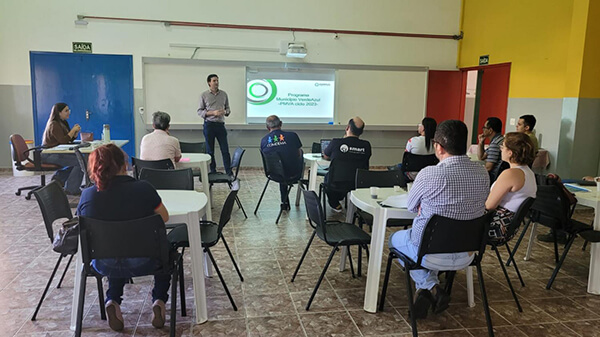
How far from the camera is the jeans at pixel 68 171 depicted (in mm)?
5553

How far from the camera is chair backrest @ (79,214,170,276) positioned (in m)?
2.20

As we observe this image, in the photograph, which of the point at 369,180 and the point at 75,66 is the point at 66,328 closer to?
the point at 369,180

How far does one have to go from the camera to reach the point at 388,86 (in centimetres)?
871

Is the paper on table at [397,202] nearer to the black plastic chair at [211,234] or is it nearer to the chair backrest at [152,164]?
the black plastic chair at [211,234]

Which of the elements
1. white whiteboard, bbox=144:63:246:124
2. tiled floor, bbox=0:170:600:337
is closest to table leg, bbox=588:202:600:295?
tiled floor, bbox=0:170:600:337

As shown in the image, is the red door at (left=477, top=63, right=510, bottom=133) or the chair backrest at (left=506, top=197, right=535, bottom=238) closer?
the chair backrest at (left=506, top=197, right=535, bottom=238)

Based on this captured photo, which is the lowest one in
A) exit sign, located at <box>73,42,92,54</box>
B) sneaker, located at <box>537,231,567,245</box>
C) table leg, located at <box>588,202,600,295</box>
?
sneaker, located at <box>537,231,567,245</box>

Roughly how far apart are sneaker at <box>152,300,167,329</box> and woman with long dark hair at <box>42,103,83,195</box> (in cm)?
340

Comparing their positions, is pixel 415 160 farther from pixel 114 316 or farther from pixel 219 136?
pixel 114 316

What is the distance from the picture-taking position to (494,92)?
808 cm

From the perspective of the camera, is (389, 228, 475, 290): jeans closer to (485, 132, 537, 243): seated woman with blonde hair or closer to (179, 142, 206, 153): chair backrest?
(485, 132, 537, 243): seated woman with blonde hair

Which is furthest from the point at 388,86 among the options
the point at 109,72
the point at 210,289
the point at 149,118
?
the point at 210,289

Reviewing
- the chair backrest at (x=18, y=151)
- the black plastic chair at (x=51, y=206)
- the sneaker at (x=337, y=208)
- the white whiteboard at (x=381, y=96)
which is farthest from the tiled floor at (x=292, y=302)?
the white whiteboard at (x=381, y=96)

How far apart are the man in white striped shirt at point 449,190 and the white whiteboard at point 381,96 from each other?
6217 mm
